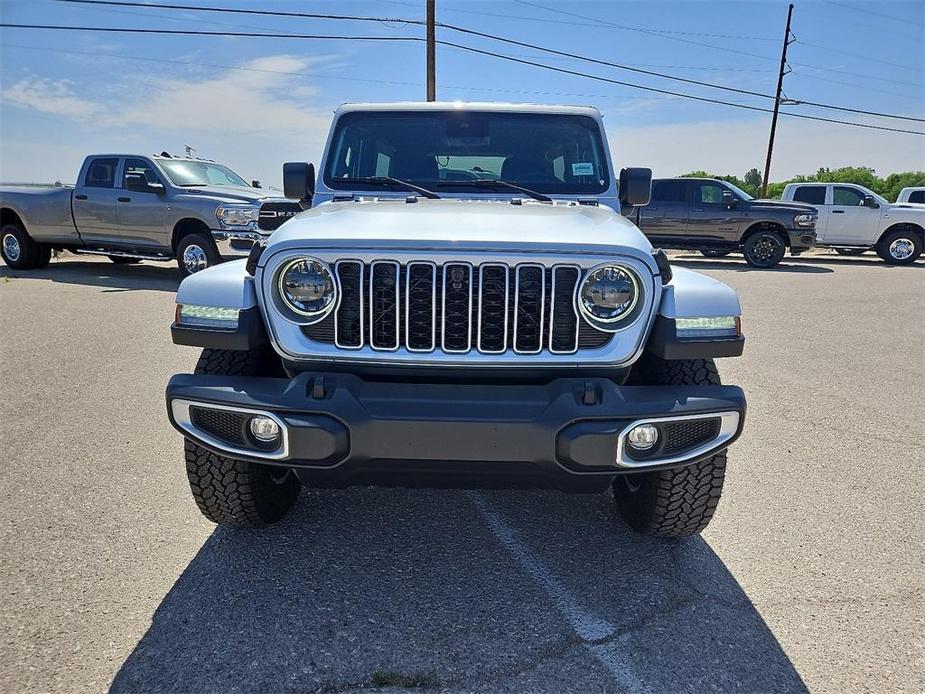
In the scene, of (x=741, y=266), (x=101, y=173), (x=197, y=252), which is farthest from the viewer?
(x=741, y=266)

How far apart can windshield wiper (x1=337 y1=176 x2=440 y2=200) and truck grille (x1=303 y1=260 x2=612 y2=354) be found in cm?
115

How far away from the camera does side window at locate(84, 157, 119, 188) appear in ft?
35.5

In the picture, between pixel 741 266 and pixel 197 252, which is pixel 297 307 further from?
pixel 741 266

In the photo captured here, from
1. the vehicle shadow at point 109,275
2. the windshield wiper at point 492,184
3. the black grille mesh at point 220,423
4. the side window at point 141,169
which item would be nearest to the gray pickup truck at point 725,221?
the side window at point 141,169

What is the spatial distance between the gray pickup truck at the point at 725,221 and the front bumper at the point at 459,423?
12.6 m

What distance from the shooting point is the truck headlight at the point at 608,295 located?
2352 mm

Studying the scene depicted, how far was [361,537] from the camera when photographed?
2932 mm

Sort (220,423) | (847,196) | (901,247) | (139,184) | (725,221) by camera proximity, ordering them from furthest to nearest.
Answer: (901,247) → (847,196) → (725,221) → (139,184) → (220,423)

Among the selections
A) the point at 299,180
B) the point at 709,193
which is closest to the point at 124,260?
the point at 299,180

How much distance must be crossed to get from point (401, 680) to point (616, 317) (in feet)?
4.54

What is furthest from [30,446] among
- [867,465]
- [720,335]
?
[867,465]

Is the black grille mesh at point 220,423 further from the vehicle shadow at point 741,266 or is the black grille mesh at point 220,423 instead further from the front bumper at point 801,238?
the front bumper at point 801,238

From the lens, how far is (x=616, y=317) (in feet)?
7.79

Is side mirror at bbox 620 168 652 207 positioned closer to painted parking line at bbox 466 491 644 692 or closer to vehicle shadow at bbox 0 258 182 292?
painted parking line at bbox 466 491 644 692
